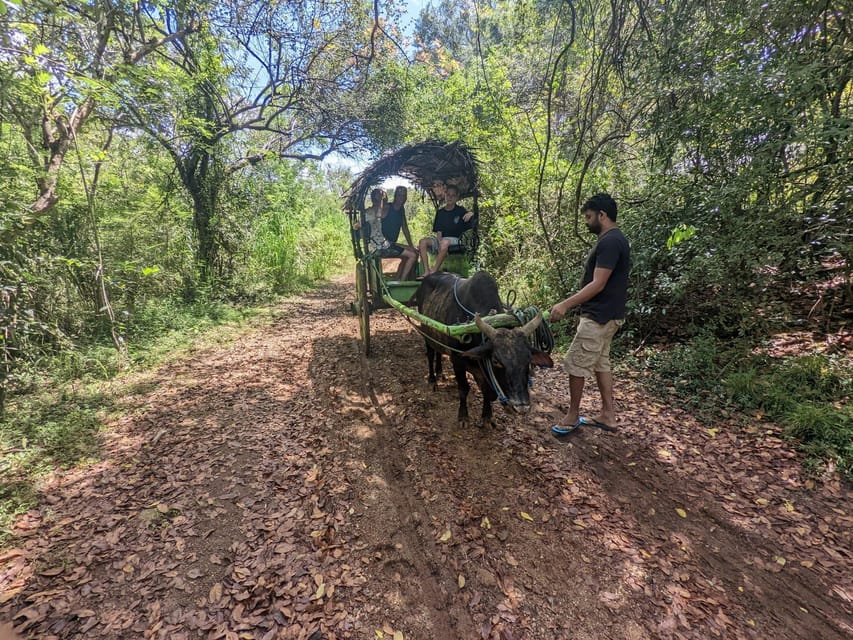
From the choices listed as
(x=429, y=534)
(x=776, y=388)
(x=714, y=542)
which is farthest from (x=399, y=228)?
(x=714, y=542)

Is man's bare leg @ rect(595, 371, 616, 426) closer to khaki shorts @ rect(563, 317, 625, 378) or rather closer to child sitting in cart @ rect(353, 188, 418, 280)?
khaki shorts @ rect(563, 317, 625, 378)

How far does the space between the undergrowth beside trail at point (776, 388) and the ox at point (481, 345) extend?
8.65 ft

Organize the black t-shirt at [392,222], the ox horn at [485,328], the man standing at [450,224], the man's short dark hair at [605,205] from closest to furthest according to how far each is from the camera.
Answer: the ox horn at [485,328] → the man's short dark hair at [605,205] → the man standing at [450,224] → the black t-shirt at [392,222]

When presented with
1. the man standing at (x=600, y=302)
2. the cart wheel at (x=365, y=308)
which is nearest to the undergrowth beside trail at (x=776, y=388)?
the man standing at (x=600, y=302)

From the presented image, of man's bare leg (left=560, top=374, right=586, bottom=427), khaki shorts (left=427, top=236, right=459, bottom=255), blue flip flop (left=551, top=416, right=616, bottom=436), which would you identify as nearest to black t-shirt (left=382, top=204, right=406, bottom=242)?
khaki shorts (left=427, top=236, right=459, bottom=255)

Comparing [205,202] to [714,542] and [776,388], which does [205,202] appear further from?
[776,388]

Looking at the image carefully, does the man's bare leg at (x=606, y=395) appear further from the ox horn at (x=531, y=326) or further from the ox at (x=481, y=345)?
the ox horn at (x=531, y=326)

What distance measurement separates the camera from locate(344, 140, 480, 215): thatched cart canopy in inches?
250

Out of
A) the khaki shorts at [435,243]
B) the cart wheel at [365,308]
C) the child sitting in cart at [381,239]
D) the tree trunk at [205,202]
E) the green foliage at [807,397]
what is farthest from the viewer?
the tree trunk at [205,202]

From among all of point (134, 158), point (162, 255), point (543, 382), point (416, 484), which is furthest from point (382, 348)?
point (134, 158)

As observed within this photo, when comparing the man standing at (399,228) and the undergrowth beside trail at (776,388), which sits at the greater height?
the man standing at (399,228)

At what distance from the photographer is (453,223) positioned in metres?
6.30

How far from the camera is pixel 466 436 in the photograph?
4.43 metres

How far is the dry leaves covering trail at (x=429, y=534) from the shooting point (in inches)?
96.7
